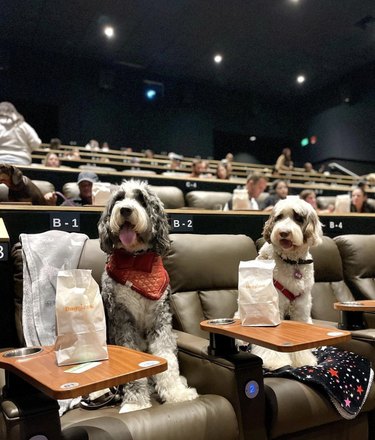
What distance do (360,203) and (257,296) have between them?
12.3 ft

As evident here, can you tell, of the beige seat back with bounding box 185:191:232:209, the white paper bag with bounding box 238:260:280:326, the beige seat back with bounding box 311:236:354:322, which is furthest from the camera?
the beige seat back with bounding box 185:191:232:209

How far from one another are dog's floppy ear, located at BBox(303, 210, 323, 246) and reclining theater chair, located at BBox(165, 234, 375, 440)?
327 millimetres

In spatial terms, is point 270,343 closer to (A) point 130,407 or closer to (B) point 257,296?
(B) point 257,296

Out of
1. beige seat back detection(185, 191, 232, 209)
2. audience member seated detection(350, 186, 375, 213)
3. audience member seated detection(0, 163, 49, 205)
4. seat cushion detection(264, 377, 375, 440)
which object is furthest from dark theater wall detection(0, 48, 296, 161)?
seat cushion detection(264, 377, 375, 440)

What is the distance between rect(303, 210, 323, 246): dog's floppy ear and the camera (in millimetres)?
2186

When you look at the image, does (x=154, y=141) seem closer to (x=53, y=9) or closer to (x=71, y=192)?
(x=53, y=9)

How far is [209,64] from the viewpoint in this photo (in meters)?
10.8

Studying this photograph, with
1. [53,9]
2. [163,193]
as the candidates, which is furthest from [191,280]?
[53,9]

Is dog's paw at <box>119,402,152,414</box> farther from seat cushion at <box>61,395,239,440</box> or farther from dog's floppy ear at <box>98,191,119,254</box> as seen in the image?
dog's floppy ear at <box>98,191,119,254</box>

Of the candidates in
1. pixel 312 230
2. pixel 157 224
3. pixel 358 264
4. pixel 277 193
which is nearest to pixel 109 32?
pixel 277 193

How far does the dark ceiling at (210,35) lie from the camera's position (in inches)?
316

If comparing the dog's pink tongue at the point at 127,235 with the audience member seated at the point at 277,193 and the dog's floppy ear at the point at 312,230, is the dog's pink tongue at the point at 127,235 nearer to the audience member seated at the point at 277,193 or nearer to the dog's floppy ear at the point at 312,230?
the dog's floppy ear at the point at 312,230

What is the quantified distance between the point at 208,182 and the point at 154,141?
6998 mm

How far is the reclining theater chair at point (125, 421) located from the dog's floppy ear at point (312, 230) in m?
1.01
